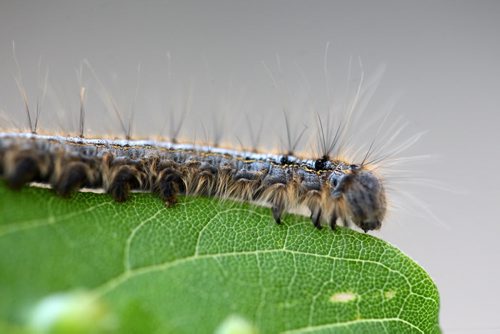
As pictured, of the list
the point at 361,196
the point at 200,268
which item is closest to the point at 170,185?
the point at 200,268

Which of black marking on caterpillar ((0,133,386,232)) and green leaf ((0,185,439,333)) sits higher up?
black marking on caterpillar ((0,133,386,232))

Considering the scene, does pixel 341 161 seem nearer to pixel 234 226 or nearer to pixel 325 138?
pixel 325 138

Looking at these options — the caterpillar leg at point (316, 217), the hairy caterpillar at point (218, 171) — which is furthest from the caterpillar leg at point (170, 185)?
the caterpillar leg at point (316, 217)

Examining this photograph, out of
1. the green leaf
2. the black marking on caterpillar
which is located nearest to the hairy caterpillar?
the black marking on caterpillar

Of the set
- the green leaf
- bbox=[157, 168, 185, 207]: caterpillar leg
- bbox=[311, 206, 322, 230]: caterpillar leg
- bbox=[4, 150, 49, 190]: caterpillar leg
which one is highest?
bbox=[4, 150, 49, 190]: caterpillar leg

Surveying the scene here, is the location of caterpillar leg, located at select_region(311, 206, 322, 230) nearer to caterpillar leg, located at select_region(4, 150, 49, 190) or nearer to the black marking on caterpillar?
the black marking on caterpillar

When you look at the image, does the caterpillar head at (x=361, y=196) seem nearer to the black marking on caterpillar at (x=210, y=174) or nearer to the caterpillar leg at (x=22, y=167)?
the black marking on caterpillar at (x=210, y=174)

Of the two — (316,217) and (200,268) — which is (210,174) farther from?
(200,268)
